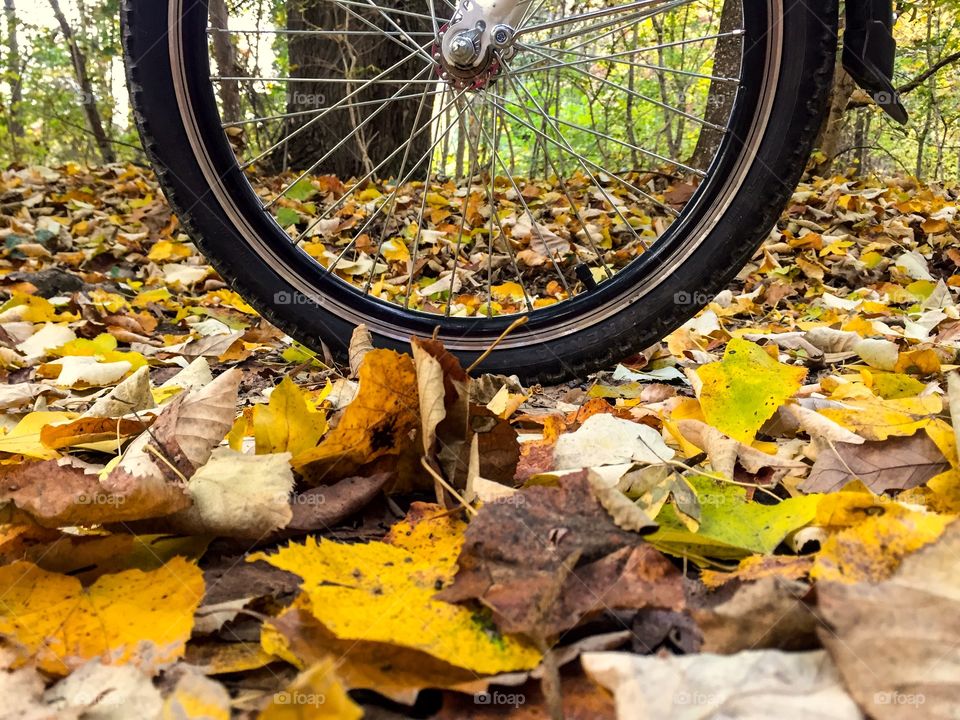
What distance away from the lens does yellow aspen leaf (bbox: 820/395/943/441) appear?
878mm

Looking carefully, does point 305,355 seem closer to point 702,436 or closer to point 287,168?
point 702,436

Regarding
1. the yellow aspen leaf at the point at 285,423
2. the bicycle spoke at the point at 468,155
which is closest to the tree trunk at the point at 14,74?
the bicycle spoke at the point at 468,155

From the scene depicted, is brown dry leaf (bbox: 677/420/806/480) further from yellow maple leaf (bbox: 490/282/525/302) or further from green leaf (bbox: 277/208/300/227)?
green leaf (bbox: 277/208/300/227)

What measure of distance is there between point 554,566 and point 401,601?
12 cm

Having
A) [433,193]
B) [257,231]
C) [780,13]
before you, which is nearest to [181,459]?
[257,231]

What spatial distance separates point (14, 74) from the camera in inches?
201

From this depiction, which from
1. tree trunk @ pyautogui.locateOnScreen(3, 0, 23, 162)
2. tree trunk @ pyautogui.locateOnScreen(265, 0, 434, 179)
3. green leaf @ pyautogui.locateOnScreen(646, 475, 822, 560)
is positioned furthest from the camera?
tree trunk @ pyautogui.locateOnScreen(3, 0, 23, 162)

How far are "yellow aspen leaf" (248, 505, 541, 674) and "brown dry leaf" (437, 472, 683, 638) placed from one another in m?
0.02

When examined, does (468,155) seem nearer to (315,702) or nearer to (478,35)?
(478,35)

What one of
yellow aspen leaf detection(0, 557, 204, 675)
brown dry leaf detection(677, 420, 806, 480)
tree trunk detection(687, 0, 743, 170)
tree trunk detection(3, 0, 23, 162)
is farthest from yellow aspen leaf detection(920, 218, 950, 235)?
tree trunk detection(3, 0, 23, 162)

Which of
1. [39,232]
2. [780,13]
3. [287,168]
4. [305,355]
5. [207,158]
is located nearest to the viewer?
[780,13]

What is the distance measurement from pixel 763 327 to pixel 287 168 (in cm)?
239

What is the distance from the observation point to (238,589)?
638 mm

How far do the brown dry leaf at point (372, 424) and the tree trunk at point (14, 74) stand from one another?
17.9ft
